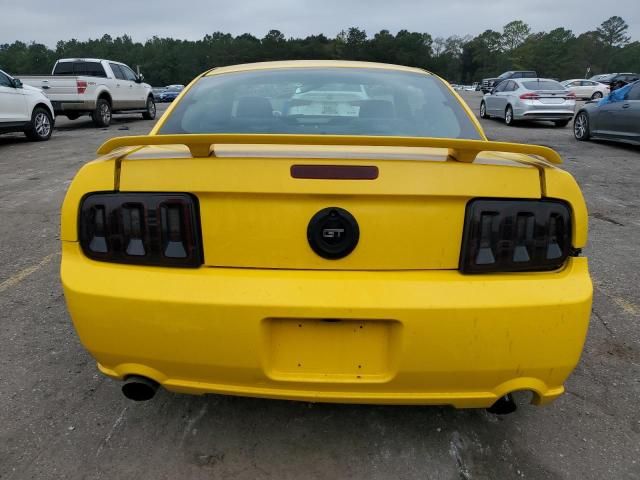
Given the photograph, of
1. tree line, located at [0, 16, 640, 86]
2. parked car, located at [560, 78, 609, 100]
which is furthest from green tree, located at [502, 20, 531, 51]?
parked car, located at [560, 78, 609, 100]

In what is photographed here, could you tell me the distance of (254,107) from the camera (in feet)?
8.35

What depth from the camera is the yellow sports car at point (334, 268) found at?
1.68 m

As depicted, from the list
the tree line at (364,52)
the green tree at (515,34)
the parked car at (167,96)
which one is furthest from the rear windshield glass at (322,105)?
the green tree at (515,34)

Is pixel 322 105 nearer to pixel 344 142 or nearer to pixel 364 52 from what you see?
pixel 344 142

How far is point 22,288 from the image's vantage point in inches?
144

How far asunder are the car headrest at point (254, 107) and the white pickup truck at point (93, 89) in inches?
514

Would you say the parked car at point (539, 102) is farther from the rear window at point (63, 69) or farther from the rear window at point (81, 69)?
the rear window at point (63, 69)

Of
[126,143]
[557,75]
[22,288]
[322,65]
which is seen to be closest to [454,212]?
[126,143]

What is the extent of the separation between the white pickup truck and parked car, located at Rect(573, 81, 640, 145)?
12796 mm

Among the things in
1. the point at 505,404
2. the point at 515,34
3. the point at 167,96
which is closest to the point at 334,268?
the point at 505,404

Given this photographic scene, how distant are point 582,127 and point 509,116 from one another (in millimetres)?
3721

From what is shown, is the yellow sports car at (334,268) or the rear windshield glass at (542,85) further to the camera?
the rear windshield glass at (542,85)

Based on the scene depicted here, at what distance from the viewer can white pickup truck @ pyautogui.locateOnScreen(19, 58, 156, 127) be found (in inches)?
540

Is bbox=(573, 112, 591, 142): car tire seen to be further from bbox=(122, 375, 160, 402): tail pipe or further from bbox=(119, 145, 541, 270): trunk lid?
bbox=(122, 375, 160, 402): tail pipe
